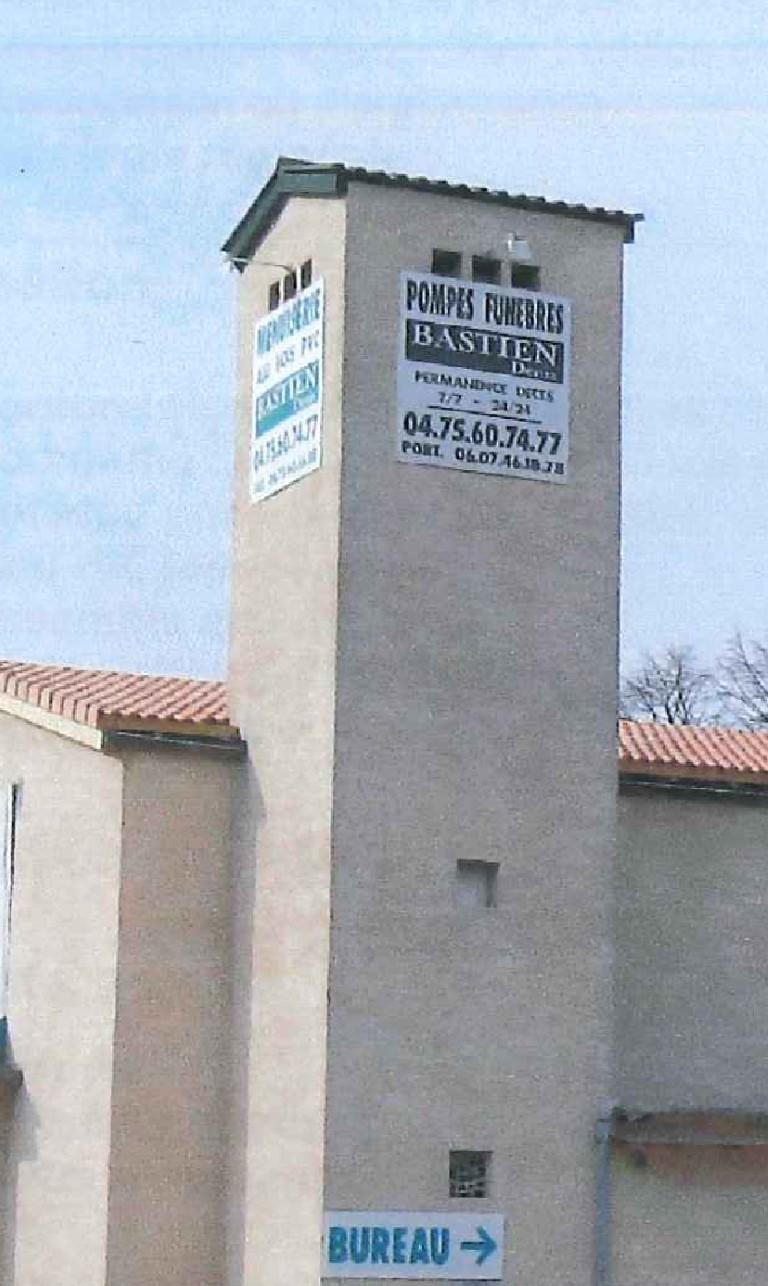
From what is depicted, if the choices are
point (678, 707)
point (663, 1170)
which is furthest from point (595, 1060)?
point (678, 707)

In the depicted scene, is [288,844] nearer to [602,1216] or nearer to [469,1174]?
[469,1174]

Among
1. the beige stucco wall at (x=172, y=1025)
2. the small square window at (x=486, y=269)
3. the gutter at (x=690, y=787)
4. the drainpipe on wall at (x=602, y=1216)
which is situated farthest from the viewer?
the gutter at (x=690, y=787)

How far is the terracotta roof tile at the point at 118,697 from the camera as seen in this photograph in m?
23.7

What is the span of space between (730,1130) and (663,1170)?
0.83m

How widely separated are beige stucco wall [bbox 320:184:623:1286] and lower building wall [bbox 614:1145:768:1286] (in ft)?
1.50

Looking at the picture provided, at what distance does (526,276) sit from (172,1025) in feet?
24.7

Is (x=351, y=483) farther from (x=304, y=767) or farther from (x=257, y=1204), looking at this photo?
(x=257, y=1204)

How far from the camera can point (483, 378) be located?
75.8 ft

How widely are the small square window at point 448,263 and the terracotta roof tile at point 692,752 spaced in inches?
190

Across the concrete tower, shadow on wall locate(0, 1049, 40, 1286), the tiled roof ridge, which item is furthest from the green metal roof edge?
shadow on wall locate(0, 1049, 40, 1286)

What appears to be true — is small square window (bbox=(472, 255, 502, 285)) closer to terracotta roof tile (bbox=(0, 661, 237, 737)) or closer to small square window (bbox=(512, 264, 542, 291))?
small square window (bbox=(512, 264, 542, 291))

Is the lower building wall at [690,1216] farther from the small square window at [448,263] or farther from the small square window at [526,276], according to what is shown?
the small square window at [448,263]

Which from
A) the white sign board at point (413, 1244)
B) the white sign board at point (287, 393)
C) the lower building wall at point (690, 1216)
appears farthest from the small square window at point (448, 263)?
the white sign board at point (413, 1244)

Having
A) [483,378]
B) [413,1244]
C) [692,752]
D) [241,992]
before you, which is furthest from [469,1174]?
[483,378]
